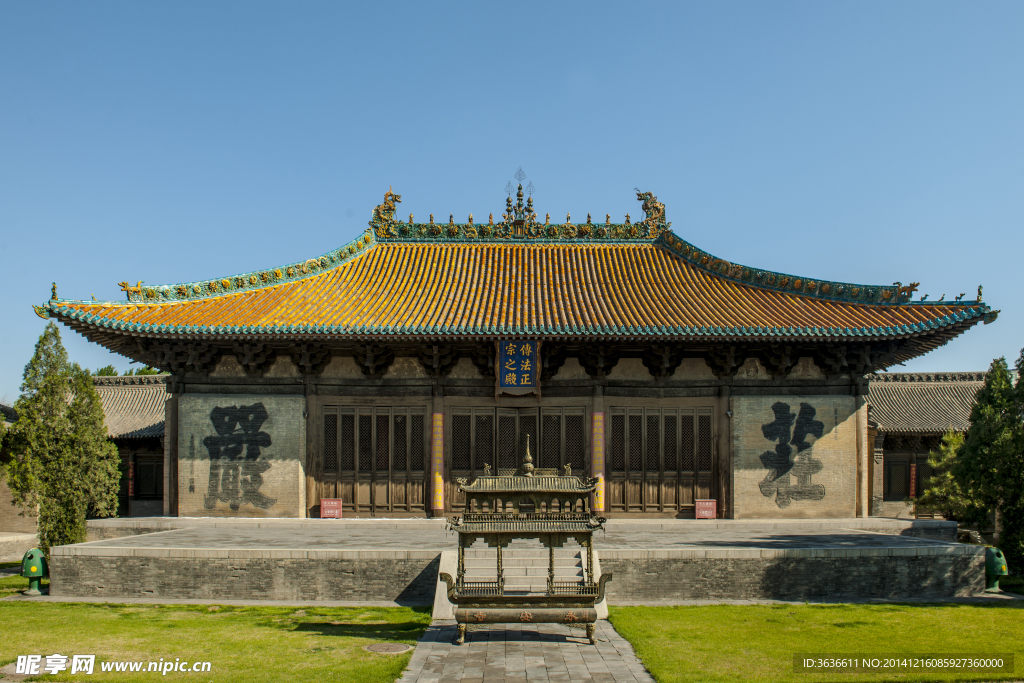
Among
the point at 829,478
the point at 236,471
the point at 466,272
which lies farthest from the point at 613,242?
the point at 236,471

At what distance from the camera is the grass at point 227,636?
9.18 m

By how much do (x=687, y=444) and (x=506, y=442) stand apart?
4.55 metres

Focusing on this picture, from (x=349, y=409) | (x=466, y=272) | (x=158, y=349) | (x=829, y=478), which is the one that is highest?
(x=466, y=272)

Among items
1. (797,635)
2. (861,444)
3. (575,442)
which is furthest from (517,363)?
(797,635)

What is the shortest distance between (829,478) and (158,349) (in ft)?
54.5

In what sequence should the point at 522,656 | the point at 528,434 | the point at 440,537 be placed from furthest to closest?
the point at 528,434 → the point at 440,537 → the point at 522,656

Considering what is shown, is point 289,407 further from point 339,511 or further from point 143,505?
point 143,505

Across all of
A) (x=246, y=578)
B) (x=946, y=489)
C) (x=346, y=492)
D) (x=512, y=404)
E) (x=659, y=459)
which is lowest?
(x=946, y=489)

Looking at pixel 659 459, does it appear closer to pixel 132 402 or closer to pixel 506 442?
pixel 506 442

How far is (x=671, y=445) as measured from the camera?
19.4 meters

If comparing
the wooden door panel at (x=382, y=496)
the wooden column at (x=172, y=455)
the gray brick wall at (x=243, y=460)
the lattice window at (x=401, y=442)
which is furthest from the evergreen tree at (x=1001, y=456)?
the wooden column at (x=172, y=455)

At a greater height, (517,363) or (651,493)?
(517,363)

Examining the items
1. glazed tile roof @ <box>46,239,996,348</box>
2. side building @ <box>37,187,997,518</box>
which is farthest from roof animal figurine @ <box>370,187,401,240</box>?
side building @ <box>37,187,997,518</box>

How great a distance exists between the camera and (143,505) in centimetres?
2736
